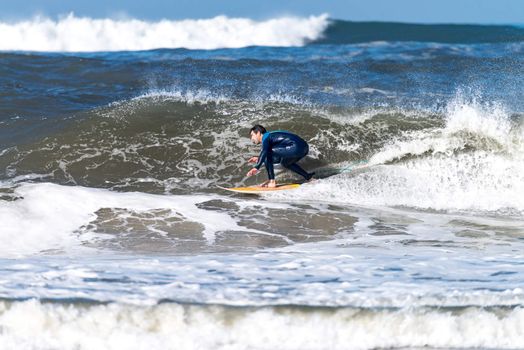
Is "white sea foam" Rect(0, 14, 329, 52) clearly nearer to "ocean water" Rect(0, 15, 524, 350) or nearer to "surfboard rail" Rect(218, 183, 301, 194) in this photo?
"ocean water" Rect(0, 15, 524, 350)

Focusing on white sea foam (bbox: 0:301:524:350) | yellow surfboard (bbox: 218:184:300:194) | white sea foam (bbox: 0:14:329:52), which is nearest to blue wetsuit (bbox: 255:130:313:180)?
yellow surfboard (bbox: 218:184:300:194)

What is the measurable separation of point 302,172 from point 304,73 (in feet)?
31.0

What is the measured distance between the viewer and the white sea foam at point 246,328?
4930mm

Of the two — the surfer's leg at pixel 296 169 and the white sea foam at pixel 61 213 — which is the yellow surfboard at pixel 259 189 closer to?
the surfer's leg at pixel 296 169

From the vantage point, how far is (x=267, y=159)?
11133 mm

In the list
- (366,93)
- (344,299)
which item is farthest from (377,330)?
(366,93)

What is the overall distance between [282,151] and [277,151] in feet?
0.26

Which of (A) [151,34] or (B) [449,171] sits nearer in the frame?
(B) [449,171]

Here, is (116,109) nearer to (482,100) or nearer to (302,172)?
(302,172)

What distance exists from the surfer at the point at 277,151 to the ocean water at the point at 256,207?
1.46 feet

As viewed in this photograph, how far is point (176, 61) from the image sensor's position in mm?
22641

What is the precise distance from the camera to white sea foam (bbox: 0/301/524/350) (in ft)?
16.2

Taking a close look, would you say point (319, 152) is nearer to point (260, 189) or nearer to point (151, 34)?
point (260, 189)

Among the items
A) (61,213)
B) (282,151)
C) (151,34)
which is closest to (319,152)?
(282,151)
